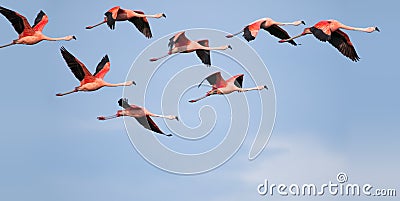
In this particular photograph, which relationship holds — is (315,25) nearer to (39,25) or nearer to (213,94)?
(213,94)

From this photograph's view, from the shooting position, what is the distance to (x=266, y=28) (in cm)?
3281

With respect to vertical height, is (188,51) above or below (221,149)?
above

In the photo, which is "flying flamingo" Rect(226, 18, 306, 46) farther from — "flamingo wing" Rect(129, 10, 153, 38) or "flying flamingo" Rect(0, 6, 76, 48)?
"flying flamingo" Rect(0, 6, 76, 48)

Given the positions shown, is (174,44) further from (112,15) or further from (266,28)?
(266,28)

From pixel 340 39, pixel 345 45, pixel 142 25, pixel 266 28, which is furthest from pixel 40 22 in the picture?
pixel 345 45

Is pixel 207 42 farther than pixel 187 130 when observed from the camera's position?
Yes

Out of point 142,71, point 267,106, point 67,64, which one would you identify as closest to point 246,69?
point 267,106

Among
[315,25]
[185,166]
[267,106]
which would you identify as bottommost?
[185,166]

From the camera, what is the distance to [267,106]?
3122 cm

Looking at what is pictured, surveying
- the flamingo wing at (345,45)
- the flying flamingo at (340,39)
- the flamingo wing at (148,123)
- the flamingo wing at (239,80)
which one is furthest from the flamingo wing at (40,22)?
the flamingo wing at (345,45)

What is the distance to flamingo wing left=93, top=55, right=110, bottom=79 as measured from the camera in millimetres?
32344

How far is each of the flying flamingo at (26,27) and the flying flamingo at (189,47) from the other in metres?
4.30

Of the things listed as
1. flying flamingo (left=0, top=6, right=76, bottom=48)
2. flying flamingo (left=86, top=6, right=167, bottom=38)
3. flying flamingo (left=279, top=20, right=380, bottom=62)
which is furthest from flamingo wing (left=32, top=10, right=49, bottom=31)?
flying flamingo (left=279, top=20, right=380, bottom=62)

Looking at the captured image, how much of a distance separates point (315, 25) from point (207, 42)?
4.06 meters
